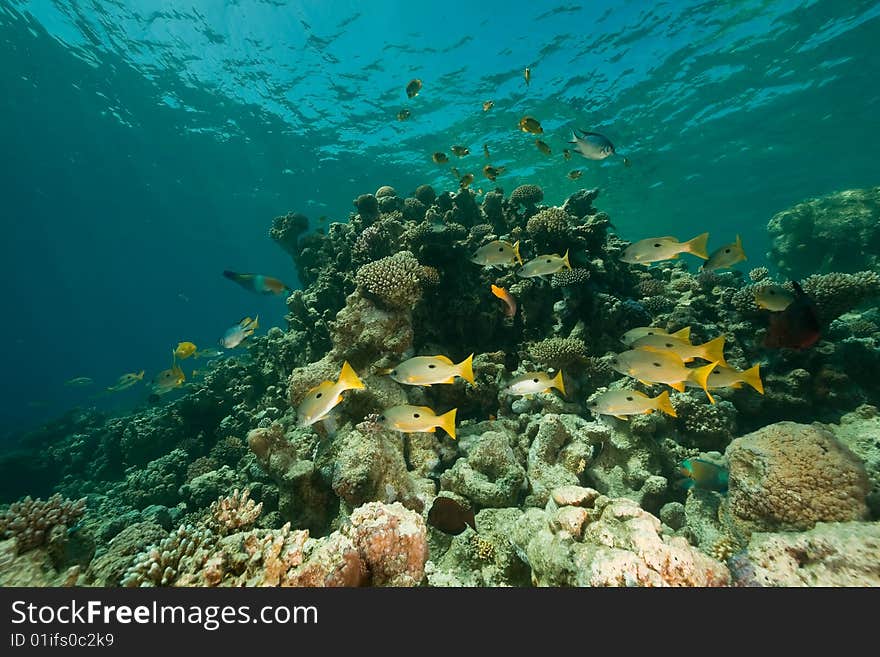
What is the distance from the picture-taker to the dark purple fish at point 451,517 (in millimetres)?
3861

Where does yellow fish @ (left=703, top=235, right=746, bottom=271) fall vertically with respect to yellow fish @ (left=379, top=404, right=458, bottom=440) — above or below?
above

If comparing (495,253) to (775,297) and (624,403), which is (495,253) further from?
(775,297)

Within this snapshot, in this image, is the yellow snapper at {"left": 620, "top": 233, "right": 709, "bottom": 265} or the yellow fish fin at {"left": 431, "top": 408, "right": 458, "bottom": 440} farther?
the yellow snapper at {"left": 620, "top": 233, "right": 709, "bottom": 265}

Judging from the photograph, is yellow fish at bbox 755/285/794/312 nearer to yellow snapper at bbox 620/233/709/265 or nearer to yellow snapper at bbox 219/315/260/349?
yellow snapper at bbox 620/233/709/265

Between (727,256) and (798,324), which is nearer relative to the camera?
(798,324)

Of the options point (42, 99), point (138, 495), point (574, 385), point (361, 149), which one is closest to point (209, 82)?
point (361, 149)

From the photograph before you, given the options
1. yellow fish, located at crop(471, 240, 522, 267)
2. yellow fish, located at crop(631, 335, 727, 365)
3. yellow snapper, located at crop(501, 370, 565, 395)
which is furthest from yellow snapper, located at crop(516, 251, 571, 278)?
yellow snapper, located at crop(501, 370, 565, 395)

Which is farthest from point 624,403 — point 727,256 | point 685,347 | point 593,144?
point 593,144

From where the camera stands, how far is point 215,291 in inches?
3110

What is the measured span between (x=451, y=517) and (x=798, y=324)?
3.84 meters

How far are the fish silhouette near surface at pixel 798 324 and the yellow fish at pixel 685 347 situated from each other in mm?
470

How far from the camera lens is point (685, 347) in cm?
371

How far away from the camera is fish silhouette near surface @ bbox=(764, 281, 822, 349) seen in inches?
123

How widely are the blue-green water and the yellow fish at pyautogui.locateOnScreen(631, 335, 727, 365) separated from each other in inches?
724
